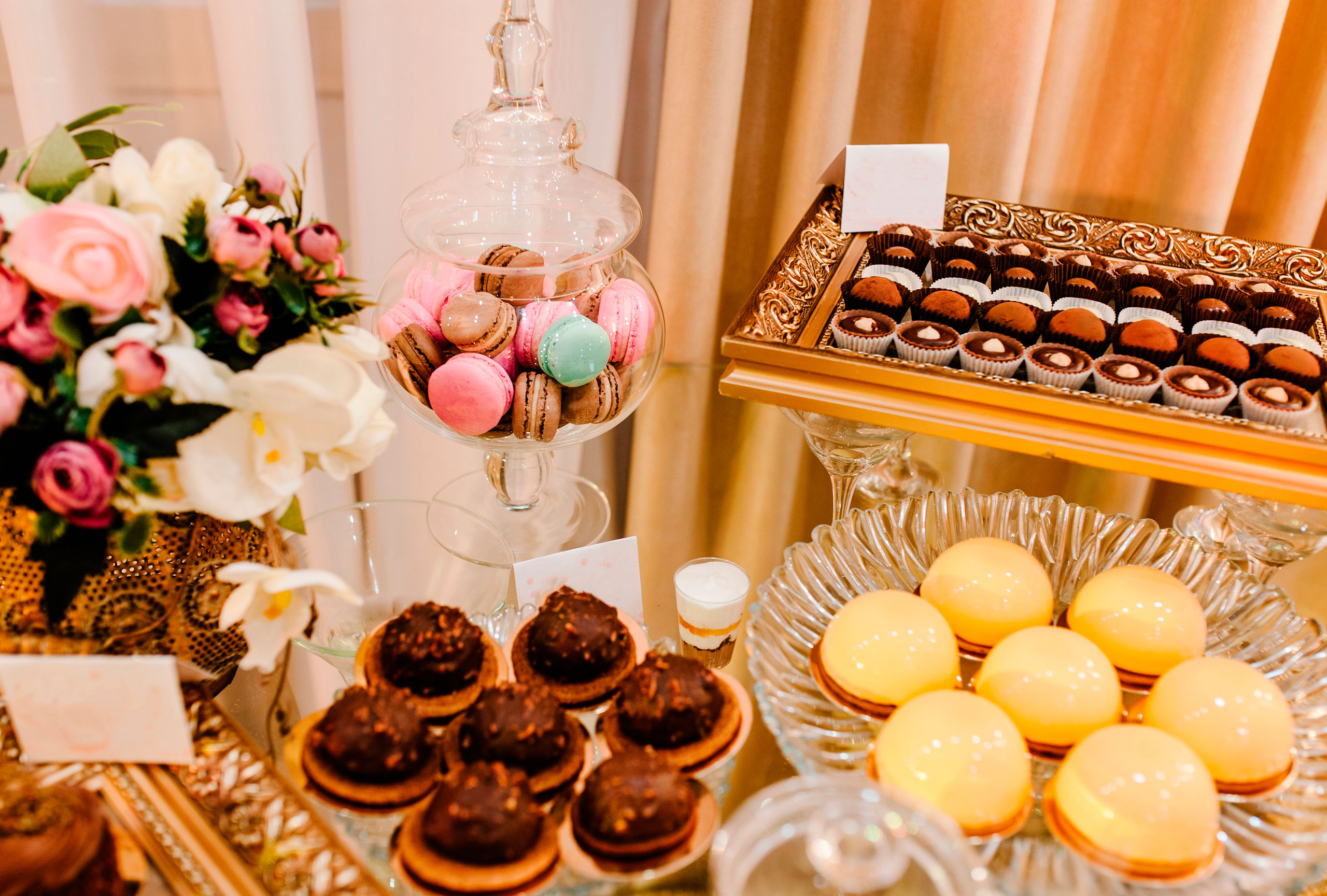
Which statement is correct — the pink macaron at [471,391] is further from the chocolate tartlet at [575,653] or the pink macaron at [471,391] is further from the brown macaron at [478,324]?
the chocolate tartlet at [575,653]

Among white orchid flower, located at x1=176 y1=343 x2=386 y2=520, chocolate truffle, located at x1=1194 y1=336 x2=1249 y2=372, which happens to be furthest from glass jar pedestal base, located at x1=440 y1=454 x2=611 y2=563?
chocolate truffle, located at x1=1194 y1=336 x2=1249 y2=372

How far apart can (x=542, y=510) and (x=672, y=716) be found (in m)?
0.54

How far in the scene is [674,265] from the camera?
4.24 ft

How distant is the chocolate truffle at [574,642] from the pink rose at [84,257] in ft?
1.13

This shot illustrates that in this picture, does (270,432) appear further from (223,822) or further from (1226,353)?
(1226,353)

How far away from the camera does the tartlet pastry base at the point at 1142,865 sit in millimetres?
601

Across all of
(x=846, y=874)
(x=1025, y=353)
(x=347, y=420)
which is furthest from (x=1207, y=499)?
(x=347, y=420)

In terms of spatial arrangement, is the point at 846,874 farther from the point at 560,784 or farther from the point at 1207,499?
the point at 1207,499

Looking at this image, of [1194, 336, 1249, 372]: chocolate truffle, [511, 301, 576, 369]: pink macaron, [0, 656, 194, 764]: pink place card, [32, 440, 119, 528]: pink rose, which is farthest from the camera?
[511, 301, 576, 369]: pink macaron

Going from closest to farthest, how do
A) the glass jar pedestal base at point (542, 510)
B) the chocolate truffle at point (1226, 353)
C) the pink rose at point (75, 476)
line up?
1. the pink rose at point (75, 476)
2. the chocolate truffle at point (1226, 353)
3. the glass jar pedestal base at point (542, 510)

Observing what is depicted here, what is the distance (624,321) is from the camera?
100 centimetres

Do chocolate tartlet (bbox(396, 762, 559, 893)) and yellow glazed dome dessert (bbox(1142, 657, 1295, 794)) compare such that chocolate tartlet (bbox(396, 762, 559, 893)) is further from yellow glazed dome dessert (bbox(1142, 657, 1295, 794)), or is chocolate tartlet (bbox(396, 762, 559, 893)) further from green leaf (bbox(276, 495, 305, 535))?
yellow glazed dome dessert (bbox(1142, 657, 1295, 794))

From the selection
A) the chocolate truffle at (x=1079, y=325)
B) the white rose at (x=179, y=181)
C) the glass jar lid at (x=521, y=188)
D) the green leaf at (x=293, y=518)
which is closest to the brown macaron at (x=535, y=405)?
the glass jar lid at (x=521, y=188)

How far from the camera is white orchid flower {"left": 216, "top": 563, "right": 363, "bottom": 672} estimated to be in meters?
0.61
